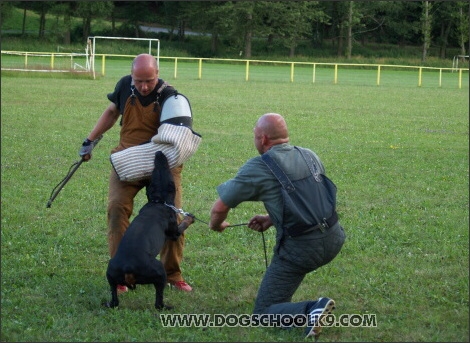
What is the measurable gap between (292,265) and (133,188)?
169 centimetres

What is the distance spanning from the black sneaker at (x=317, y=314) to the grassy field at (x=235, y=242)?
0.38 ft

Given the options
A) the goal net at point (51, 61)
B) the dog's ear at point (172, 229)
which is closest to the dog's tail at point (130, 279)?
the dog's ear at point (172, 229)

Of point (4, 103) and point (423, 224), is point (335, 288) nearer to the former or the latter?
point (423, 224)

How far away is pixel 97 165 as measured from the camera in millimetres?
12297

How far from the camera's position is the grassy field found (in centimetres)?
536

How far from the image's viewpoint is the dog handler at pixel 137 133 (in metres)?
6.19

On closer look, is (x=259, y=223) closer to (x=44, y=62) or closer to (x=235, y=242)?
(x=235, y=242)

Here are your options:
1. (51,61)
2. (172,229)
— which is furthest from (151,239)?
(51,61)

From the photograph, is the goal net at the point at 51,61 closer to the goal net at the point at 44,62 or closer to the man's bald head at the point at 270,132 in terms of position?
the goal net at the point at 44,62

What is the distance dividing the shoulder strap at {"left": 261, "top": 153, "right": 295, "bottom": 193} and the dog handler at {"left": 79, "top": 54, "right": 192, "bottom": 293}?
1.33 m

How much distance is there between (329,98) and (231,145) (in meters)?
13.5

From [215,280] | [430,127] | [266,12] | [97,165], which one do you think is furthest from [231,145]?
[266,12]

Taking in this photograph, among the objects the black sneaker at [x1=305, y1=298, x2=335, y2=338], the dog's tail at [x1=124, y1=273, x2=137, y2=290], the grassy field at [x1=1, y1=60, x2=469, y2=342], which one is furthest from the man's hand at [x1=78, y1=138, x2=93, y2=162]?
the black sneaker at [x1=305, y1=298, x2=335, y2=338]

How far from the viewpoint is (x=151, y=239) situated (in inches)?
222
